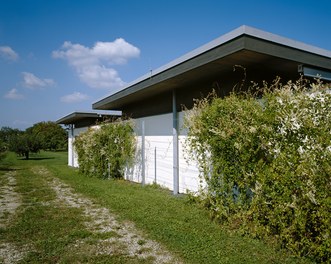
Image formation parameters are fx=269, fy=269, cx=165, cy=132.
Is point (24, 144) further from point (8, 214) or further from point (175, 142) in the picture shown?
point (175, 142)

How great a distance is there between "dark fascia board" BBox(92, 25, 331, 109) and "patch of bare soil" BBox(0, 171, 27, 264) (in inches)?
164

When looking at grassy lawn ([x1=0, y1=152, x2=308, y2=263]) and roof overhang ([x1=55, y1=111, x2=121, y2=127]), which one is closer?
grassy lawn ([x1=0, y1=152, x2=308, y2=263])

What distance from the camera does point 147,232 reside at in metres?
4.29

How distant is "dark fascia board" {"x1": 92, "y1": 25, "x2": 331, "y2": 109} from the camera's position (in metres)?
4.07

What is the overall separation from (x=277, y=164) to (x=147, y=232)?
88.8 inches

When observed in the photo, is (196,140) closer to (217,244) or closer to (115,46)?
(217,244)

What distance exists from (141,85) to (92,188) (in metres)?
3.59

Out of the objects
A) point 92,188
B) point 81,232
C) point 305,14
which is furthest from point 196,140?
point 305,14

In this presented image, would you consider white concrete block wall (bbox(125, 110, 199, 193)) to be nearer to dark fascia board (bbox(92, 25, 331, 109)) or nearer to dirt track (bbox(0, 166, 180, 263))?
dark fascia board (bbox(92, 25, 331, 109))

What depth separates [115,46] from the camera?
13.4 meters

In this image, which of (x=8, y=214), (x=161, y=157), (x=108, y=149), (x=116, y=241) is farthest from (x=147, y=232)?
(x=108, y=149)

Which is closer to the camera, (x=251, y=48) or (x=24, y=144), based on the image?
(x=251, y=48)

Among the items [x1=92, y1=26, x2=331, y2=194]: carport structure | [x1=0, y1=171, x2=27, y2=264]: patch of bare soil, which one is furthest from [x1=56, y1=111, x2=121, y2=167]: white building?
[x1=0, y1=171, x2=27, y2=264]: patch of bare soil

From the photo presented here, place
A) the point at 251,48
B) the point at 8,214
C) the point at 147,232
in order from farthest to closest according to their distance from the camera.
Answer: the point at 8,214 → the point at 147,232 → the point at 251,48
